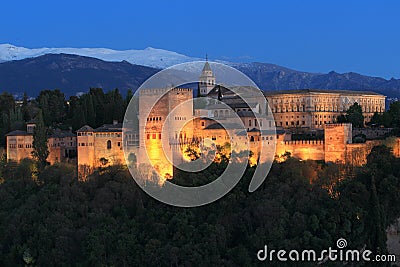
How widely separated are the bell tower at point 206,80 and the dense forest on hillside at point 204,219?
1555cm

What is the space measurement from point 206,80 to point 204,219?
69.2 feet

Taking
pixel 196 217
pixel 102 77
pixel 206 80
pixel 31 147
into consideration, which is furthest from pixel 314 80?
pixel 196 217

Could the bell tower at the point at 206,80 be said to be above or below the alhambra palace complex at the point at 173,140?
above

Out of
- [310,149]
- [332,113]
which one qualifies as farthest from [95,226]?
[332,113]

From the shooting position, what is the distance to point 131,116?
125 feet

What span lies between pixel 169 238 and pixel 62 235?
481 cm

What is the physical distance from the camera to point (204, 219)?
29.6 meters

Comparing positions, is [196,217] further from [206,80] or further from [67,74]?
[67,74]

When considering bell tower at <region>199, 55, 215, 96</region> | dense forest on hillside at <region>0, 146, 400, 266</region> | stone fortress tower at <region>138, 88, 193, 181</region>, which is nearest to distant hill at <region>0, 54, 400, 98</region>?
bell tower at <region>199, 55, 215, 96</region>

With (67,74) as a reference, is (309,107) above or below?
below

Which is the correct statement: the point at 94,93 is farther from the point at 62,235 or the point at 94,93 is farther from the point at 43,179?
the point at 62,235

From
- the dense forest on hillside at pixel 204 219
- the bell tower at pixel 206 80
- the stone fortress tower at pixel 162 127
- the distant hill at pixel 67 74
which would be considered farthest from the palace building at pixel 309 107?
the distant hill at pixel 67 74

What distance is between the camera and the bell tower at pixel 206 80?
4800cm

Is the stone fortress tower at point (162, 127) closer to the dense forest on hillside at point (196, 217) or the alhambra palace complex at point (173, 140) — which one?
the alhambra palace complex at point (173, 140)
